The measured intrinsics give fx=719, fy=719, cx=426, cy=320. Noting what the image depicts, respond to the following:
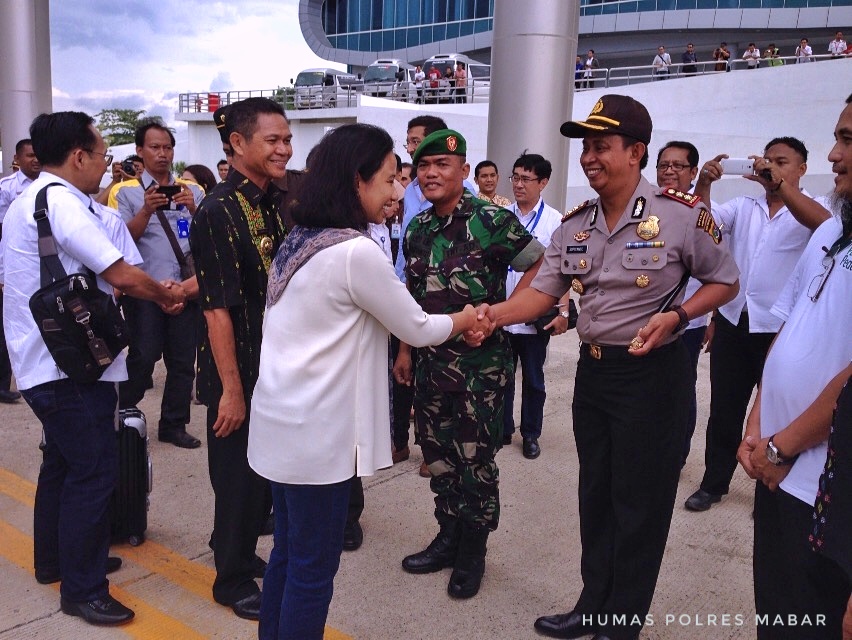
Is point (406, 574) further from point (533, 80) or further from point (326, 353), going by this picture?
Result: point (533, 80)

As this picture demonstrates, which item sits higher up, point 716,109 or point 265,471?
point 716,109

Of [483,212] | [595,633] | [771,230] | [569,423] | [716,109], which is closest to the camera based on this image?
[595,633]

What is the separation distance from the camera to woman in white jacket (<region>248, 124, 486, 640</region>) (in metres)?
2.20

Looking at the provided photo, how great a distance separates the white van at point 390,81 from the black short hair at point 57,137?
22804 mm

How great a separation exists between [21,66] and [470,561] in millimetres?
11450

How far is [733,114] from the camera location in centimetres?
1884

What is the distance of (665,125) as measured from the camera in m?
19.7

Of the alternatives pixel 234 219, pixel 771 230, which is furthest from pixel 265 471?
pixel 771 230

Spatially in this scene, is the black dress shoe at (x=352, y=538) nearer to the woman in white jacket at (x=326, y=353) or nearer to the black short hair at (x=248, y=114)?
the woman in white jacket at (x=326, y=353)

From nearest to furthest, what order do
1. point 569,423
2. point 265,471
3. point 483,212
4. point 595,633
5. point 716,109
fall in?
1. point 265,471
2. point 595,633
3. point 483,212
4. point 569,423
5. point 716,109

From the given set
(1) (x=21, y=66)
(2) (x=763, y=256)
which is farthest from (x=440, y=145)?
(1) (x=21, y=66)

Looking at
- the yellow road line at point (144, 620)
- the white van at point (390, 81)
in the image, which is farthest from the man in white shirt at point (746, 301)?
the white van at point (390, 81)

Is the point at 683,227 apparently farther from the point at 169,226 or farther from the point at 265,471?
the point at 169,226

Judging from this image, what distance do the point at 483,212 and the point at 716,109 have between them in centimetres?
1831
